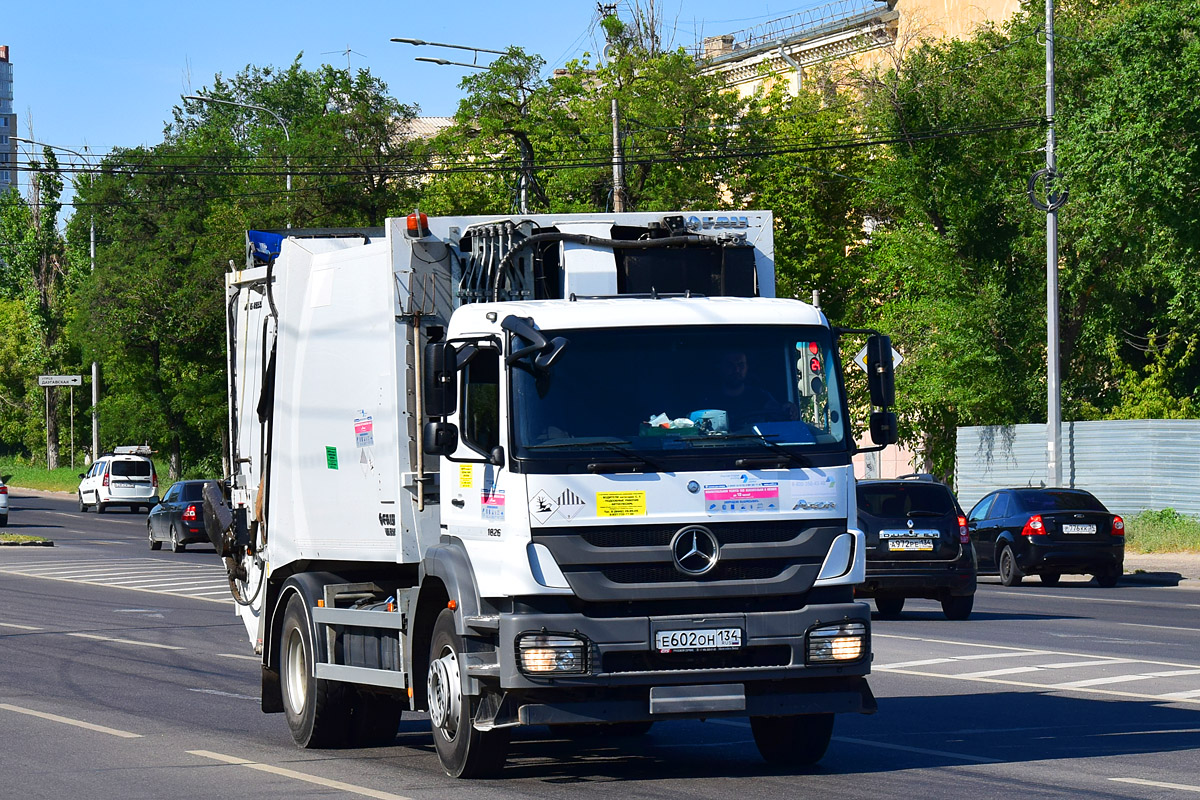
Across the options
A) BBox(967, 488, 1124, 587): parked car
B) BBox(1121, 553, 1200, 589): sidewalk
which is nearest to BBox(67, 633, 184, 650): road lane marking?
BBox(967, 488, 1124, 587): parked car

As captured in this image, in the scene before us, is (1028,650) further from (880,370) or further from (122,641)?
(122,641)

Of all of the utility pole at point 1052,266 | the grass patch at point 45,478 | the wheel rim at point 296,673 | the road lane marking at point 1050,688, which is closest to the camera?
the wheel rim at point 296,673

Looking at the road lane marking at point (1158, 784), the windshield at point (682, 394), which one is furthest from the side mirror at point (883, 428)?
the road lane marking at point (1158, 784)

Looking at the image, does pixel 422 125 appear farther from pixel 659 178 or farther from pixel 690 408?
pixel 690 408

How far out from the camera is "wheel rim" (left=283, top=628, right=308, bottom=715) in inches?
462

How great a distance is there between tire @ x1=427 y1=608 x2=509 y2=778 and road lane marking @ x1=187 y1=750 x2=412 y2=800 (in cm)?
51

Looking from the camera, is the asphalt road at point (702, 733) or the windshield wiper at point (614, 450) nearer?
the windshield wiper at point (614, 450)

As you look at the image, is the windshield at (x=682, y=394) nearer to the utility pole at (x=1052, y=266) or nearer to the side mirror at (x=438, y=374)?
the side mirror at (x=438, y=374)

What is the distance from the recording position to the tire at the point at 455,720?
31.9 feet

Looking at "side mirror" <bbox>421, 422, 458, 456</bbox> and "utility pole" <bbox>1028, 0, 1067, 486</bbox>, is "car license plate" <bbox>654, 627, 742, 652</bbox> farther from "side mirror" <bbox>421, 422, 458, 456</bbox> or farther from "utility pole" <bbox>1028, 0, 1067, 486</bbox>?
"utility pole" <bbox>1028, 0, 1067, 486</bbox>

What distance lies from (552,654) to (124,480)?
54.2 metres

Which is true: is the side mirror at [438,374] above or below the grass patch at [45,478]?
above

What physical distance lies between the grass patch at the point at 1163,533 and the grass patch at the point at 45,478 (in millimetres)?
57526

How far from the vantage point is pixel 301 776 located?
10.2 m
